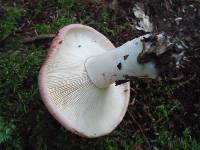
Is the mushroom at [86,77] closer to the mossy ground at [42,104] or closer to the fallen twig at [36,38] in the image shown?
the mossy ground at [42,104]

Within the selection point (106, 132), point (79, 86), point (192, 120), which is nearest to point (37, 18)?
point (79, 86)

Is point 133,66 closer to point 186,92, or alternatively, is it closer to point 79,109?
point 79,109

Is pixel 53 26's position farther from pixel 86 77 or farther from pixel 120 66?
pixel 120 66

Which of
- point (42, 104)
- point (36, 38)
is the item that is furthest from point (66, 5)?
point (42, 104)

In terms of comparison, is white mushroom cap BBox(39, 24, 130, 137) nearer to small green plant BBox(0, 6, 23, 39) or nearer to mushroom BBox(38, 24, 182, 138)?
mushroom BBox(38, 24, 182, 138)

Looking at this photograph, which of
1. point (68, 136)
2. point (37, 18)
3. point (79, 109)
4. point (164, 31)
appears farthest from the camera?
point (37, 18)

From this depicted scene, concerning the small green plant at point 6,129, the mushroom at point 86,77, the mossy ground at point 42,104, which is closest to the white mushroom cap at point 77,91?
the mushroom at point 86,77
